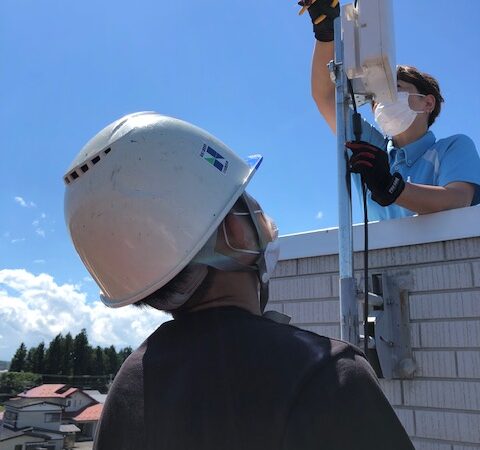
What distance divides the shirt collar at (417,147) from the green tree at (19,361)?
250 feet

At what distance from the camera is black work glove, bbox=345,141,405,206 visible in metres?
2.18

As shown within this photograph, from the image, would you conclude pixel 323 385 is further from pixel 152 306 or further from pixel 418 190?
pixel 418 190

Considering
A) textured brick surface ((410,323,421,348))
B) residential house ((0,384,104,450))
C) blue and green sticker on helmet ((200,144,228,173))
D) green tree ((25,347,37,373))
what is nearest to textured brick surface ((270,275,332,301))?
textured brick surface ((410,323,421,348))

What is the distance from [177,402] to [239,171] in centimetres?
71

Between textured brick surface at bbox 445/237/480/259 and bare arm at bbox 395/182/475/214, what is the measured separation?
206 millimetres

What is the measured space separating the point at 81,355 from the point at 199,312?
74.0m

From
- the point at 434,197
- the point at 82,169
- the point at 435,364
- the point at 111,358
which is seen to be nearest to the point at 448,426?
the point at 435,364

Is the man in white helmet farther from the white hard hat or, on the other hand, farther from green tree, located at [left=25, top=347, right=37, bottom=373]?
green tree, located at [left=25, top=347, right=37, bottom=373]

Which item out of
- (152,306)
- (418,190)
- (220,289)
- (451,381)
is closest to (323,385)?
(220,289)

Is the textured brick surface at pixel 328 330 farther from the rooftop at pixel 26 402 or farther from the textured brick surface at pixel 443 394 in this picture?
the rooftop at pixel 26 402

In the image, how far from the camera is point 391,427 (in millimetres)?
887

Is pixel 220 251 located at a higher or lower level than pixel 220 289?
higher

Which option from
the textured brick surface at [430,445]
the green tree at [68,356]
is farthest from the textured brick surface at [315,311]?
the green tree at [68,356]

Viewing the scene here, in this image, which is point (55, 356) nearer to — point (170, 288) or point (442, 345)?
point (442, 345)
